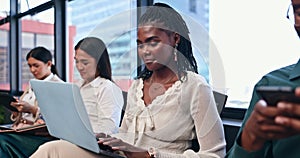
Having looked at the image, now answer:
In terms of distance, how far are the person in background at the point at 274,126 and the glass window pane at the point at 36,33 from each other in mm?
3735

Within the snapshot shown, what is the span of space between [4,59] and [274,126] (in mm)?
5595

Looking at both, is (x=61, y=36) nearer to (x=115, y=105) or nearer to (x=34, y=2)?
(x=34, y=2)

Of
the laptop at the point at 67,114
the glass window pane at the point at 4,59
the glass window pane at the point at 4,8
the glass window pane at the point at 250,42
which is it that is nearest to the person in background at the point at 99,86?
the laptop at the point at 67,114

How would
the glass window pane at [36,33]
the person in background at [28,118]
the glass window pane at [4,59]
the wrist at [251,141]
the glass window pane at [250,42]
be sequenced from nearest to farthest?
the wrist at [251,141] → the glass window pane at [250,42] → the person in background at [28,118] → the glass window pane at [36,33] → the glass window pane at [4,59]

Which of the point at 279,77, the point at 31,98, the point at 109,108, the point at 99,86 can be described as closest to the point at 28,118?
the point at 31,98

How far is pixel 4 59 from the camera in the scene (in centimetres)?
546

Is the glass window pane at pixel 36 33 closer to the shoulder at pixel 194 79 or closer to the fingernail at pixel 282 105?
the shoulder at pixel 194 79

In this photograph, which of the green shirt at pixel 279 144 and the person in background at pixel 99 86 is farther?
the person in background at pixel 99 86

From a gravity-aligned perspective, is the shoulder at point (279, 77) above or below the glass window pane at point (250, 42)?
below

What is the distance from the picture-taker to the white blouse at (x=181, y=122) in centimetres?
128

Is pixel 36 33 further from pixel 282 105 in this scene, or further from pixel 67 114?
pixel 282 105

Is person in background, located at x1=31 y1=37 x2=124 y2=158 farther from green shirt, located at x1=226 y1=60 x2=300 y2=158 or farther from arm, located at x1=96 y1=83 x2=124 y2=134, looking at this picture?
green shirt, located at x1=226 y1=60 x2=300 y2=158

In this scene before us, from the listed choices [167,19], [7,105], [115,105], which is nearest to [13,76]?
[7,105]

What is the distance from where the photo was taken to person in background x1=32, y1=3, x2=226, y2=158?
4.19 ft
